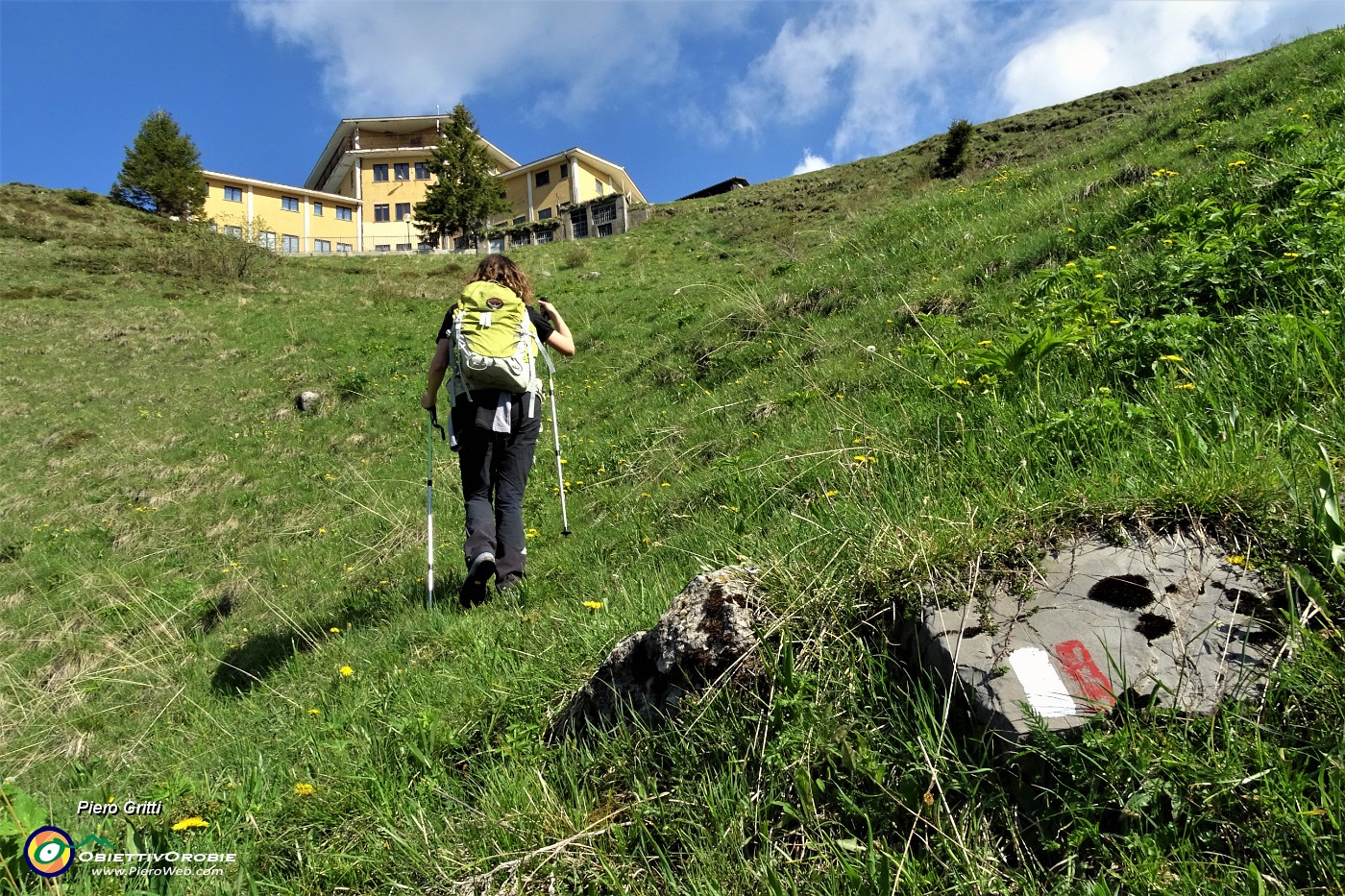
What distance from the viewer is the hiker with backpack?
4.73 meters

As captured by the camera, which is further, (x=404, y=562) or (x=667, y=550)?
(x=404, y=562)

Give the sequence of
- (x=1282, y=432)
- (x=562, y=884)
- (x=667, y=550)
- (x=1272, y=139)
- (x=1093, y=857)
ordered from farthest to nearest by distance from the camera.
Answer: (x=1272, y=139) → (x=667, y=550) → (x=1282, y=432) → (x=562, y=884) → (x=1093, y=857)

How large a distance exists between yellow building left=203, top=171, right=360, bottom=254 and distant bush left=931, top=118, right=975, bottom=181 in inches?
1977

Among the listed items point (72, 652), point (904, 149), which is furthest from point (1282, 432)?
point (904, 149)

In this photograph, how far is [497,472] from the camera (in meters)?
5.04

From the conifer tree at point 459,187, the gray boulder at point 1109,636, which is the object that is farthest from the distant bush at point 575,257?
the gray boulder at point 1109,636

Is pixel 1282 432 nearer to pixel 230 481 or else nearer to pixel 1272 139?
pixel 1272 139

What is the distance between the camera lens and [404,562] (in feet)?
22.6

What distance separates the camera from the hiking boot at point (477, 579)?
15.1ft

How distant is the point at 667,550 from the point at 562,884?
8.50 ft

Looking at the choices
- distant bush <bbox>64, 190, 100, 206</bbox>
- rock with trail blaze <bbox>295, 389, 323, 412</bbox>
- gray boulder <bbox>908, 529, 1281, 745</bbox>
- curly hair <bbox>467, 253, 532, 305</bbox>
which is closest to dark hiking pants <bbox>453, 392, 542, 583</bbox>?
curly hair <bbox>467, 253, 532, 305</bbox>

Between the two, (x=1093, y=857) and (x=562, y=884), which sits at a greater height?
(x=1093, y=857)

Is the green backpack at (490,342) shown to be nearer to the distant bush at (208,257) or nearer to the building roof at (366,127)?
the distant bush at (208,257)
